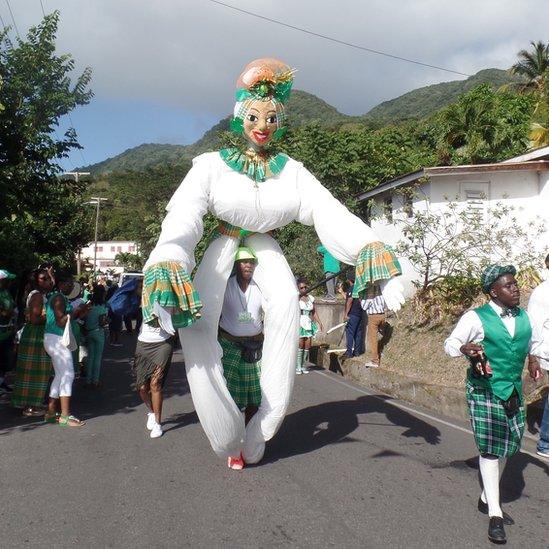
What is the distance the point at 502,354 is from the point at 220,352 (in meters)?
2.07

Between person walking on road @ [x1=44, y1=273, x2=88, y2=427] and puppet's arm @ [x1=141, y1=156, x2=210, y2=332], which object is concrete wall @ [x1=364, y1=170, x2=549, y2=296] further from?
puppet's arm @ [x1=141, y1=156, x2=210, y2=332]

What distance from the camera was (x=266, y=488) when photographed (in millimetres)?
4910

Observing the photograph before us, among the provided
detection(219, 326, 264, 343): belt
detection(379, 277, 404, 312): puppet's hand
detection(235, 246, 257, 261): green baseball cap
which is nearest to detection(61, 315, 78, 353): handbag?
detection(219, 326, 264, 343): belt

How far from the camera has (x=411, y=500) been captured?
468cm

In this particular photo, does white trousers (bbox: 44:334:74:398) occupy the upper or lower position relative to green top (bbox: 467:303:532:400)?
lower

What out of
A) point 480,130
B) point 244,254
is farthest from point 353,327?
point 480,130

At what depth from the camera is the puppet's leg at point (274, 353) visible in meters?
5.30

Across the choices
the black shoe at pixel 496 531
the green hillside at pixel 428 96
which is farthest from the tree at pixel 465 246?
the green hillside at pixel 428 96

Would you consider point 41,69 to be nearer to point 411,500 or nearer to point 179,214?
point 179,214

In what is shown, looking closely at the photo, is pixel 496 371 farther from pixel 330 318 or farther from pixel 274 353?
pixel 330 318

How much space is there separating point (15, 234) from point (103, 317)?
182 centimetres

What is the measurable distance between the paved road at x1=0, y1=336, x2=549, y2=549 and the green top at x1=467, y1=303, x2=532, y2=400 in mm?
900

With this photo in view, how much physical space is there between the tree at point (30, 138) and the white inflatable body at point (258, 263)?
3.53m

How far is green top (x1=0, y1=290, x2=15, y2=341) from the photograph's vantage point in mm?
8203
